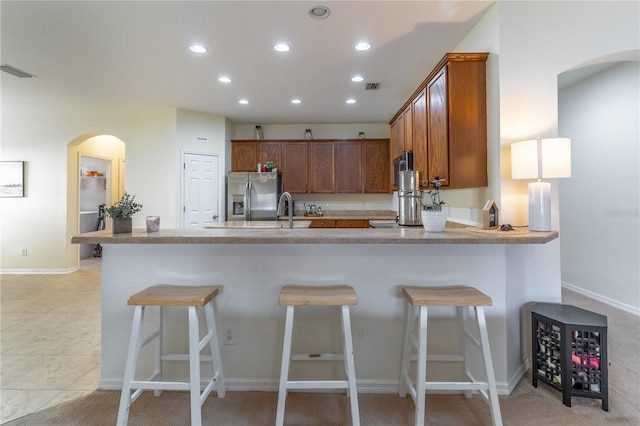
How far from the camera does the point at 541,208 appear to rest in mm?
1955

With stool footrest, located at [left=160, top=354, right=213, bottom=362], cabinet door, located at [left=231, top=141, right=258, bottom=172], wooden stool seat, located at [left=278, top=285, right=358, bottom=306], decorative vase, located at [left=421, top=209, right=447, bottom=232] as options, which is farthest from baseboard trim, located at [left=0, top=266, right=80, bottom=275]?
decorative vase, located at [left=421, top=209, right=447, bottom=232]

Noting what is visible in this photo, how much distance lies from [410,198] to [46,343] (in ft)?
11.7

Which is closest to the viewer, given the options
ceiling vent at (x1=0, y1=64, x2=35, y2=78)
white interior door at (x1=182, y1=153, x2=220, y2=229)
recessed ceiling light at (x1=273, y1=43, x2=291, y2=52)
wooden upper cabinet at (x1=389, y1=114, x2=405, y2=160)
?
recessed ceiling light at (x1=273, y1=43, x2=291, y2=52)

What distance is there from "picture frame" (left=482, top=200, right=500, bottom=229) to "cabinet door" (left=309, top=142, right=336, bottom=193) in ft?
11.2

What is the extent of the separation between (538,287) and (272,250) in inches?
76.8

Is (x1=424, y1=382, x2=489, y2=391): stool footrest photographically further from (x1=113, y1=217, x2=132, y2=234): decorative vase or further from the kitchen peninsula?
(x1=113, y1=217, x2=132, y2=234): decorative vase

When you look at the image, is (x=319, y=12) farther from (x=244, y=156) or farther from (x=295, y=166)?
(x=244, y=156)

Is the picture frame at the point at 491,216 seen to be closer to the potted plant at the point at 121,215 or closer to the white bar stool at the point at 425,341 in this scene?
the white bar stool at the point at 425,341

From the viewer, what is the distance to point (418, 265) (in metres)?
1.92

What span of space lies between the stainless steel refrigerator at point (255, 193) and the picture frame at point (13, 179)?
3363mm

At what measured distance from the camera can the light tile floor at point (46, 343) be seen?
195cm

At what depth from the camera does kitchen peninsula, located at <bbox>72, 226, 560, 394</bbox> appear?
1.92 meters

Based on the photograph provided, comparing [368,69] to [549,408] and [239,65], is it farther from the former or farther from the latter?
[549,408]

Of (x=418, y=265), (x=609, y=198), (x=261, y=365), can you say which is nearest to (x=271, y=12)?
(x=418, y=265)
